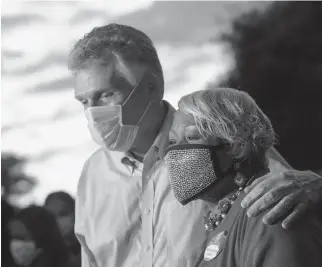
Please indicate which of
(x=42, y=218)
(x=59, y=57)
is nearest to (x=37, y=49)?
(x=59, y=57)

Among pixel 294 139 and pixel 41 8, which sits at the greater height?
pixel 41 8

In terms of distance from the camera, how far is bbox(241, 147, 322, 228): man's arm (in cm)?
145

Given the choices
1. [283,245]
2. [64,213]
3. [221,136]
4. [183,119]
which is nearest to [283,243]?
[283,245]

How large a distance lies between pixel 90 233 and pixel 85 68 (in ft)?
2.11

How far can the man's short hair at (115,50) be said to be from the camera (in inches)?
95.3

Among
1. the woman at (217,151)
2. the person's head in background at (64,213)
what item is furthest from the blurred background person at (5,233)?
the woman at (217,151)

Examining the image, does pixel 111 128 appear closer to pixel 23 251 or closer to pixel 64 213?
pixel 64 213

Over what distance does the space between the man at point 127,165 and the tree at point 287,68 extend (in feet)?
2.72

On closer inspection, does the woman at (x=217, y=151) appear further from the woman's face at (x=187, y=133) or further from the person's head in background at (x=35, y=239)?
the person's head in background at (x=35, y=239)

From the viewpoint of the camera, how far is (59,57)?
3.35 metres

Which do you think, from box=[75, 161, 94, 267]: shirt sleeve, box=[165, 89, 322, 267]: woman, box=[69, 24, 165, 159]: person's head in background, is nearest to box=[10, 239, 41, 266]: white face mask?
box=[75, 161, 94, 267]: shirt sleeve

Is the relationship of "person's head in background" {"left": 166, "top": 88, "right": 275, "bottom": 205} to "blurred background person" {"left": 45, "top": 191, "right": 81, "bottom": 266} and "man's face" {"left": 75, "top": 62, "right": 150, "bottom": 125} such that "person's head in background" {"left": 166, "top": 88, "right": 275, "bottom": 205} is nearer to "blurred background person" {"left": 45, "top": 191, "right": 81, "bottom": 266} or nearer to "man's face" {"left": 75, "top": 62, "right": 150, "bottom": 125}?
"man's face" {"left": 75, "top": 62, "right": 150, "bottom": 125}

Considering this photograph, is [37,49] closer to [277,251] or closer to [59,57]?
[59,57]

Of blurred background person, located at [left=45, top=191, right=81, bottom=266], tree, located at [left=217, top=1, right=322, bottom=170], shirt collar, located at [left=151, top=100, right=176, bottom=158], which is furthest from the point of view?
blurred background person, located at [left=45, top=191, right=81, bottom=266]
